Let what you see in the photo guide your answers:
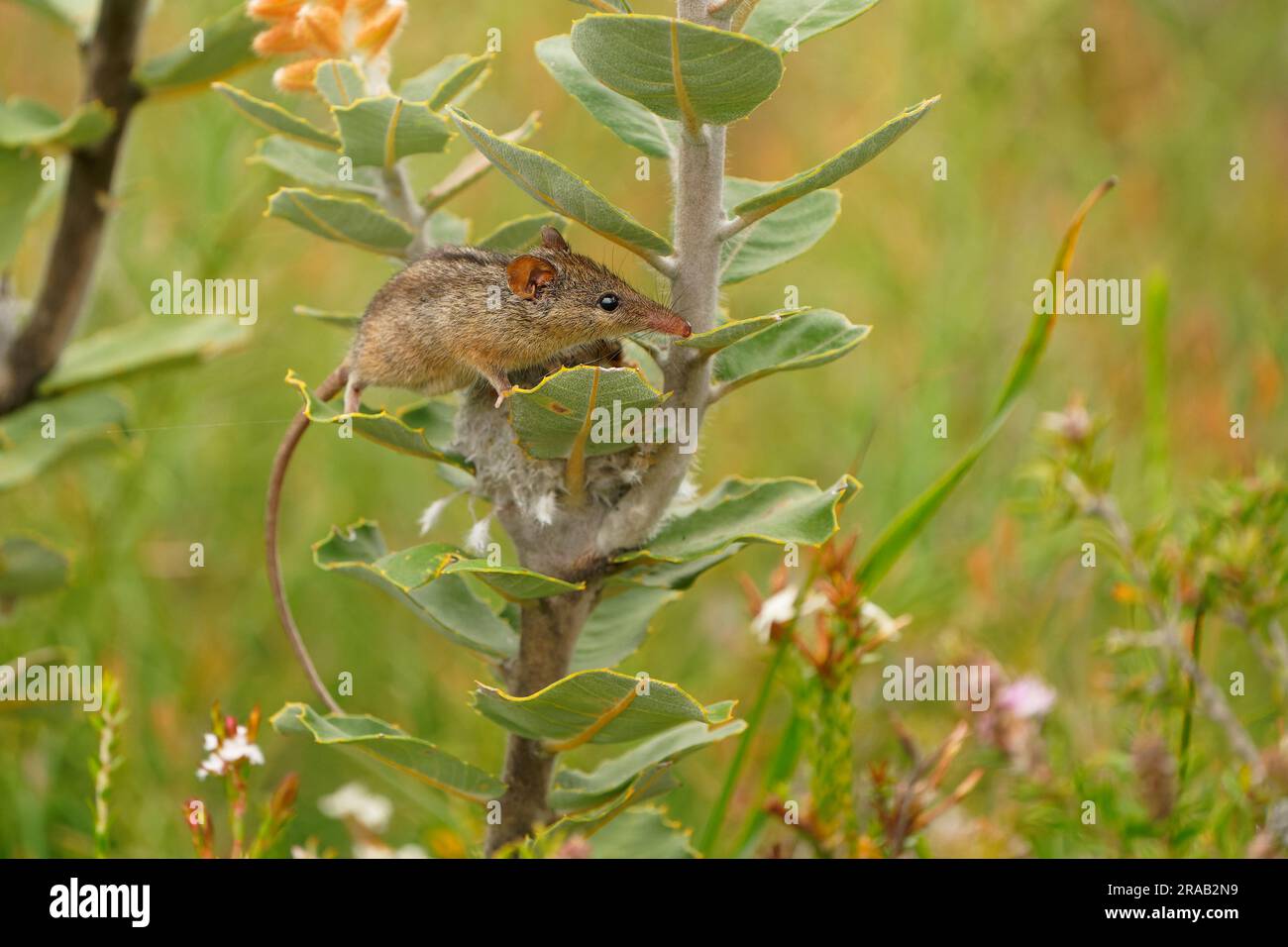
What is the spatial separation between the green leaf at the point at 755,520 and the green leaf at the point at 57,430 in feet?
4.23

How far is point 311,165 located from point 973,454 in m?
1.07

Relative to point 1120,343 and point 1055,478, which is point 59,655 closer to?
point 1055,478

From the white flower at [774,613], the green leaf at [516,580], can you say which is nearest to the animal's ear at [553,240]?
the green leaf at [516,580]

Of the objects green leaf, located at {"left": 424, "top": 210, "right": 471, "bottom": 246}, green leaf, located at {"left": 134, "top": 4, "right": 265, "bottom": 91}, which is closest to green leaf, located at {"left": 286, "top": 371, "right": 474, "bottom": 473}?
green leaf, located at {"left": 424, "top": 210, "right": 471, "bottom": 246}

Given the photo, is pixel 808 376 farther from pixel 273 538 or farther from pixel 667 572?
pixel 667 572

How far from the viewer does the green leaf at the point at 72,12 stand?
2.43 meters

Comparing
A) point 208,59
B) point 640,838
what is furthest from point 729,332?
point 208,59

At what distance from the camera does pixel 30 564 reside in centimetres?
248

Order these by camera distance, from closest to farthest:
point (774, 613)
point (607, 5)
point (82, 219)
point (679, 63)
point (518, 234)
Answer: point (679, 63) < point (607, 5) < point (518, 234) < point (774, 613) < point (82, 219)

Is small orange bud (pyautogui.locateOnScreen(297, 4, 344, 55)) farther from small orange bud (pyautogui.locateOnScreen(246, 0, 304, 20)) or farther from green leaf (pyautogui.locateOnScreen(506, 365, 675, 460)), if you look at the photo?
green leaf (pyautogui.locateOnScreen(506, 365, 675, 460))

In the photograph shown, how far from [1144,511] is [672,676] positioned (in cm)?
135

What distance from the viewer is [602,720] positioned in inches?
63.4

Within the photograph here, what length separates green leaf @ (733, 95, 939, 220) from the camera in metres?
1.36

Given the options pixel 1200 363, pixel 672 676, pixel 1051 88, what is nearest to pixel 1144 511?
pixel 1200 363
